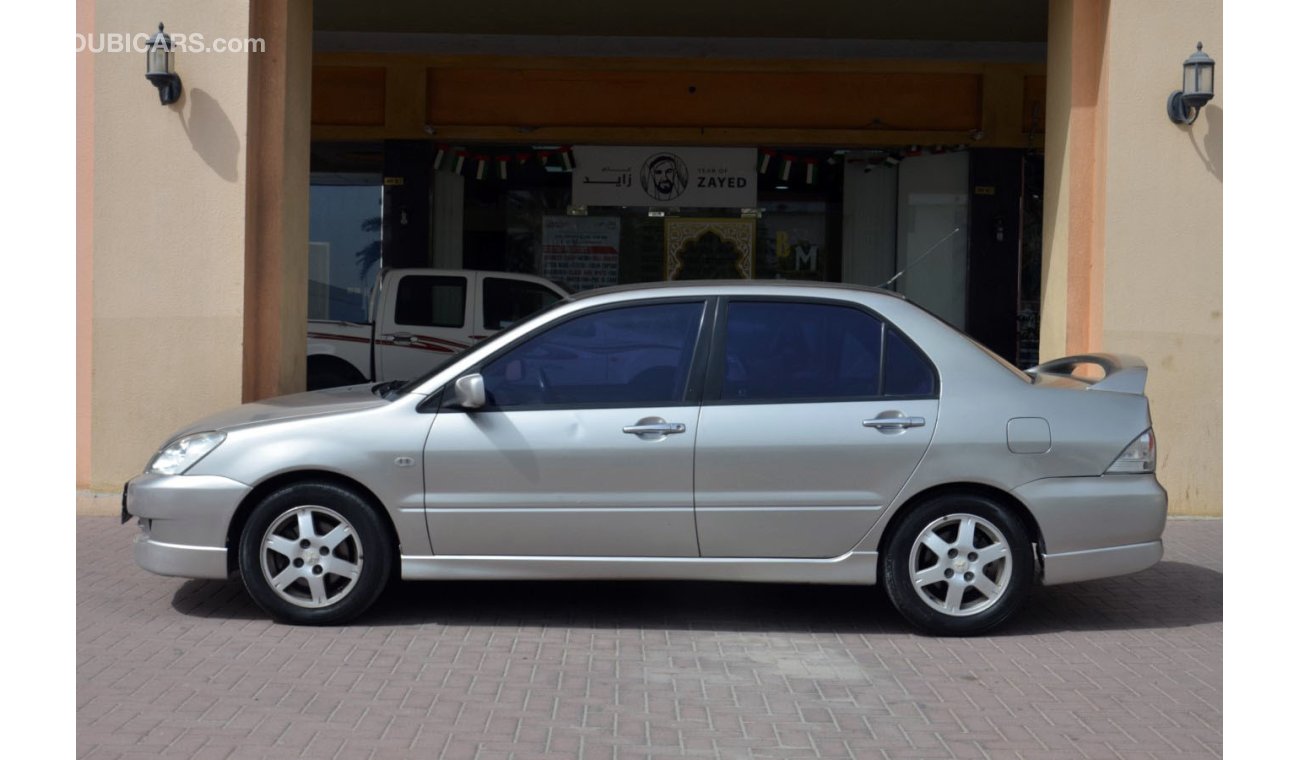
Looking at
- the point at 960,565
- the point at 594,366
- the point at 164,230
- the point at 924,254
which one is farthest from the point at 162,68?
the point at 924,254

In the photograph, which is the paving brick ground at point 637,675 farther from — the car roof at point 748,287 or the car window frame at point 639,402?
the car roof at point 748,287

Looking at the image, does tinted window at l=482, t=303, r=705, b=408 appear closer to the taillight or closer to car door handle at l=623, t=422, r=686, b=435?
car door handle at l=623, t=422, r=686, b=435

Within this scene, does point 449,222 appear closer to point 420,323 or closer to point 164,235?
point 420,323

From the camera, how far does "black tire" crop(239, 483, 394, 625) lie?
20.8 ft

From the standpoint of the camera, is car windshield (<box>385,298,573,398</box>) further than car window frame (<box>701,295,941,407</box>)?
Yes

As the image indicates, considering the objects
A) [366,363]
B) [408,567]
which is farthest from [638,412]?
[366,363]

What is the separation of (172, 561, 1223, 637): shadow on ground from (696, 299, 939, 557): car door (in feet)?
1.88

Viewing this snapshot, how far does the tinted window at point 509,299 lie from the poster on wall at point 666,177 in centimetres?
292

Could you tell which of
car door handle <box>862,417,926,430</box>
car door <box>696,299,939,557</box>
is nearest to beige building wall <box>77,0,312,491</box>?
car door <box>696,299,939,557</box>

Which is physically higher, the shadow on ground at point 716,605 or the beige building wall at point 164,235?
the beige building wall at point 164,235

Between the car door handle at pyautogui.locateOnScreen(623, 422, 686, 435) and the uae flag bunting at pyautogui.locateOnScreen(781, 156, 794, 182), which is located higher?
the uae flag bunting at pyautogui.locateOnScreen(781, 156, 794, 182)

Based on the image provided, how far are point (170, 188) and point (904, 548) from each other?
18.7 ft

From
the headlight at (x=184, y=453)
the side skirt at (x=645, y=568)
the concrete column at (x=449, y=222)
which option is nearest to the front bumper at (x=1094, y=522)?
the side skirt at (x=645, y=568)

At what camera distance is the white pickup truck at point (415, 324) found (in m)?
12.9
